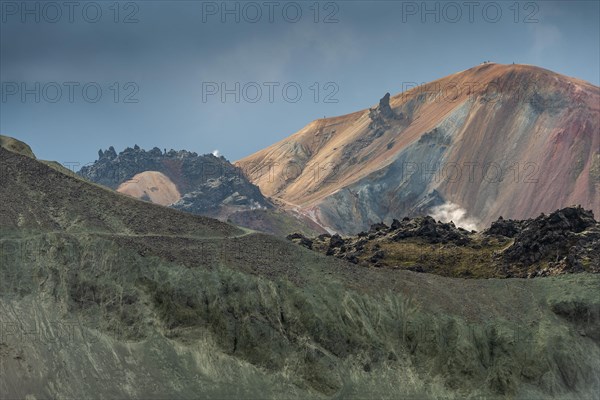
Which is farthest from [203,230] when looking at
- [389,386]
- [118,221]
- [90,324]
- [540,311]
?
[540,311]

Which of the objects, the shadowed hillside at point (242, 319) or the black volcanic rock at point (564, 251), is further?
the black volcanic rock at point (564, 251)

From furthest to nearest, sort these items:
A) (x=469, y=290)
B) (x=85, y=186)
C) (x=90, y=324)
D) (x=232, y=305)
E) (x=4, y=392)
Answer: (x=85, y=186)
(x=469, y=290)
(x=232, y=305)
(x=90, y=324)
(x=4, y=392)

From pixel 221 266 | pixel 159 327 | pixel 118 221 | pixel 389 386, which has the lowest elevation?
pixel 389 386

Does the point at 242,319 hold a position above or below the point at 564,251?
below

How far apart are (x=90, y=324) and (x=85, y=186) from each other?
4722cm

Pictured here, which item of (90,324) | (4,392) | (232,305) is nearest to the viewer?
(4,392)

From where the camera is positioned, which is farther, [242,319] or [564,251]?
[564,251]

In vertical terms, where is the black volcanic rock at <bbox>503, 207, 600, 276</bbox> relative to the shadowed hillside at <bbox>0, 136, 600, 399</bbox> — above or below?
above

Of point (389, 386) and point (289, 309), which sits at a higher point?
point (289, 309)

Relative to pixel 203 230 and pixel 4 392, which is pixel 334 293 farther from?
pixel 4 392

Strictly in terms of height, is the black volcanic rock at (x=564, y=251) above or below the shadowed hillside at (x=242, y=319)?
above

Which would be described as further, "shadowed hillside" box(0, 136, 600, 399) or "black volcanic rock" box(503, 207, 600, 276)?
"black volcanic rock" box(503, 207, 600, 276)

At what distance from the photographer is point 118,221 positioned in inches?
6102

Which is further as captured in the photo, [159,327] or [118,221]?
[118,221]
